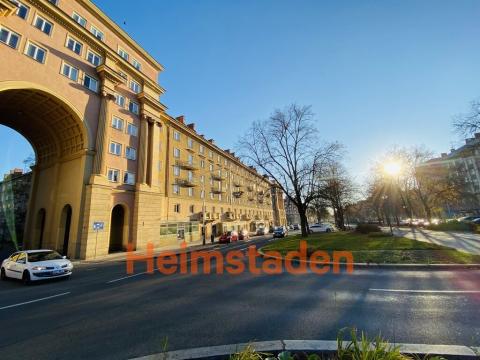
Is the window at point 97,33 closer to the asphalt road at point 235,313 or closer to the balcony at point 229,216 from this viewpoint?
the asphalt road at point 235,313

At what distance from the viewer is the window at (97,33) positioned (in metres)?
25.0

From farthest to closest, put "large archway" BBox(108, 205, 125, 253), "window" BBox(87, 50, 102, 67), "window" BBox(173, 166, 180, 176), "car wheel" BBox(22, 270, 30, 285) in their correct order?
1. "window" BBox(173, 166, 180, 176)
2. "large archway" BBox(108, 205, 125, 253)
3. "window" BBox(87, 50, 102, 67)
4. "car wheel" BBox(22, 270, 30, 285)

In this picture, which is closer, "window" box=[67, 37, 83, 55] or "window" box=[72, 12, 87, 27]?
"window" box=[67, 37, 83, 55]

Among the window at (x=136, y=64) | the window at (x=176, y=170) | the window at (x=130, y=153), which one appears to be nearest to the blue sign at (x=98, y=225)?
the window at (x=130, y=153)

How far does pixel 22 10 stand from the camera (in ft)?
62.8

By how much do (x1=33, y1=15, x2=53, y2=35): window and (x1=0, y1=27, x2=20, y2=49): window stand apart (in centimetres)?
244

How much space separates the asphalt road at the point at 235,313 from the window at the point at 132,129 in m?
21.6

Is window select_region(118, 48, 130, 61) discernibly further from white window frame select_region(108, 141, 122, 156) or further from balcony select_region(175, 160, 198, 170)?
balcony select_region(175, 160, 198, 170)

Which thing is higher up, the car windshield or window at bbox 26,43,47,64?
window at bbox 26,43,47,64

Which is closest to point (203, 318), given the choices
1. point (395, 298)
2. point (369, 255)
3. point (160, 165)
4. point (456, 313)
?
point (395, 298)

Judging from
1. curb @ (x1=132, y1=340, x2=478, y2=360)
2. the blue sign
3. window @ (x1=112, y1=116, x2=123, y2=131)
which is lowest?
curb @ (x1=132, y1=340, x2=478, y2=360)

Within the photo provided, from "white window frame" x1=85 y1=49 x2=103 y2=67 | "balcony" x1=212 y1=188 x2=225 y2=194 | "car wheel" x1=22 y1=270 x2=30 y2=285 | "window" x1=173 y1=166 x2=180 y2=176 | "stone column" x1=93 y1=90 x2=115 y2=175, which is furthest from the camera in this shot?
"balcony" x1=212 y1=188 x2=225 y2=194

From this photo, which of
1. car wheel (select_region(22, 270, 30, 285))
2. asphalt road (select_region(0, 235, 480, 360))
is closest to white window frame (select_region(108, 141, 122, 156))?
car wheel (select_region(22, 270, 30, 285))

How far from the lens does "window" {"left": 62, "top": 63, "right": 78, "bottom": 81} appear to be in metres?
21.6
